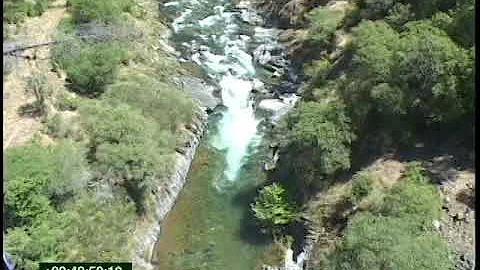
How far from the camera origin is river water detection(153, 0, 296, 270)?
25719 millimetres

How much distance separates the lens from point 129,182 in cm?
2642

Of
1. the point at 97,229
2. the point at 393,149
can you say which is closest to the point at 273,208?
the point at 393,149

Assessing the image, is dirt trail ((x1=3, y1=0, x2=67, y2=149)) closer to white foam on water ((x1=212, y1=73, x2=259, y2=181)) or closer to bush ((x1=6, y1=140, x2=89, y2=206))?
bush ((x1=6, y1=140, x2=89, y2=206))

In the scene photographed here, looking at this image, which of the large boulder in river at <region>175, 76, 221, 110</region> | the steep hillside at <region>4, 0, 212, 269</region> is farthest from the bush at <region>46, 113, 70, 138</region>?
the large boulder in river at <region>175, 76, 221, 110</region>

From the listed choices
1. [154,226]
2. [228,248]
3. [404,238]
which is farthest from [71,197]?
[404,238]

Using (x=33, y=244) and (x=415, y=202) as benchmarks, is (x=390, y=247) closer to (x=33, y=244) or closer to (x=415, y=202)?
(x=415, y=202)

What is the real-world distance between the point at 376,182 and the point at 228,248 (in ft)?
21.3

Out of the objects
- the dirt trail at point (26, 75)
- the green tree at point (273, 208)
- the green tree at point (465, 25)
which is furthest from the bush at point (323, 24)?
the dirt trail at point (26, 75)

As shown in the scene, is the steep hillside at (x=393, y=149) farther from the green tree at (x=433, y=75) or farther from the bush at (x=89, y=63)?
the bush at (x=89, y=63)

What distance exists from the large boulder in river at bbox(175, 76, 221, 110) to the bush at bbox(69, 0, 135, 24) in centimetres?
571

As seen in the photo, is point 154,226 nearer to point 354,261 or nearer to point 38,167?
point 38,167

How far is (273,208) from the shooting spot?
2667 cm

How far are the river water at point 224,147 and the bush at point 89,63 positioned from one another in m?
5.75

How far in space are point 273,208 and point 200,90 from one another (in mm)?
10991
